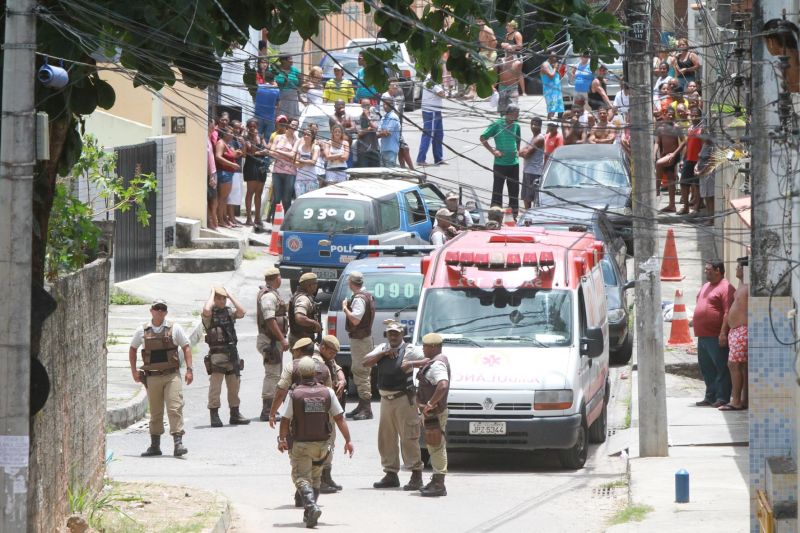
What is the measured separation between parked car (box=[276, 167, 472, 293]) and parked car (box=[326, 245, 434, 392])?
410cm

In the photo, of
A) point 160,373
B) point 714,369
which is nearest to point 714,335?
point 714,369

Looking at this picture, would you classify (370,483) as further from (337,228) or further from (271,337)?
(337,228)

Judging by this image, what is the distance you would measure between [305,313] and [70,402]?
594cm

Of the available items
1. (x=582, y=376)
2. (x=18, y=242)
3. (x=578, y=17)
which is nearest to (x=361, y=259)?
(x=582, y=376)

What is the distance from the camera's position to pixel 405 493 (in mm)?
14109

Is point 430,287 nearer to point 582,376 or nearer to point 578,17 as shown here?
point 582,376

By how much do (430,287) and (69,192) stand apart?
16.1 ft

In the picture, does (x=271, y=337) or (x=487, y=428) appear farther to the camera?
(x=271, y=337)

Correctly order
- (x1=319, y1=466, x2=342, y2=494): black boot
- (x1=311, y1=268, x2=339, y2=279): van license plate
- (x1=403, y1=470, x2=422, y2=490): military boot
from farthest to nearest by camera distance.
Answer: (x1=311, y1=268, x2=339, y2=279): van license plate, (x1=403, y1=470, x2=422, y2=490): military boot, (x1=319, y1=466, x2=342, y2=494): black boot

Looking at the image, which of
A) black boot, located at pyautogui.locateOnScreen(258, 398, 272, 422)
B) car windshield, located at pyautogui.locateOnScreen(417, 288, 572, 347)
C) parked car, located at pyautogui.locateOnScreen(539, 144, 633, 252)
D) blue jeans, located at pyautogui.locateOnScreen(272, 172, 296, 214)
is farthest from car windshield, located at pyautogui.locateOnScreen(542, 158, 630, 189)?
car windshield, located at pyautogui.locateOnScreen(417, 288, 572, 347)

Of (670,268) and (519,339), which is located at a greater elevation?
(670,268)

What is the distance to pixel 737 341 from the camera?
16.4 meters

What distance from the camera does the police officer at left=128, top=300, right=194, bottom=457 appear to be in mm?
15531

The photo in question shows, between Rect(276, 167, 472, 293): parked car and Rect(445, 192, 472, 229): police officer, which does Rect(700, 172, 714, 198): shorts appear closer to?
Rect(445, 192, 472, 229): police officer
